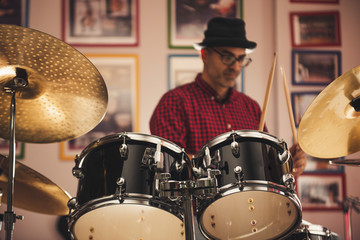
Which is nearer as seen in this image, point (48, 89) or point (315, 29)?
point (48, 89)

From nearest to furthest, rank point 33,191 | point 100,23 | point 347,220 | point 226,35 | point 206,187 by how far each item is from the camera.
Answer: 1. point 206,187
2. point 33,191
3. point 226,35
4. point 347,220
5. point 100,23

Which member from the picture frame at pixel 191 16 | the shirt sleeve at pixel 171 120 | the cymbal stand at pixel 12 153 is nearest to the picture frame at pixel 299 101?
the picture frame at pixel 191 16

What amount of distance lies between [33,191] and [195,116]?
3.08ft

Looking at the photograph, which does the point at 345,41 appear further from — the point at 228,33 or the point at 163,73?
the point at 163,73

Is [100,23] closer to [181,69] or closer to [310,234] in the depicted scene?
[181,69]

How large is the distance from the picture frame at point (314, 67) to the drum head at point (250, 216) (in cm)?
165

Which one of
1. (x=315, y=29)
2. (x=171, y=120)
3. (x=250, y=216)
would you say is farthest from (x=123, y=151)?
(x=315, y=29)

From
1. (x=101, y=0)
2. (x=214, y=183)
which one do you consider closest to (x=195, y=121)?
(x=214, y=183)

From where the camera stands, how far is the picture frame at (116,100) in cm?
276

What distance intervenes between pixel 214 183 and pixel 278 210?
0.33 m

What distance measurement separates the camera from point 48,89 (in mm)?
1542

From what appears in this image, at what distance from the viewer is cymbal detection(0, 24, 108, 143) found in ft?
4.49

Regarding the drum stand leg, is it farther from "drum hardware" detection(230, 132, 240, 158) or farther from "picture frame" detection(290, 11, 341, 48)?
"picture frame" detection(290, 11, 341, 48)

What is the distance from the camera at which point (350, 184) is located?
2.78m
